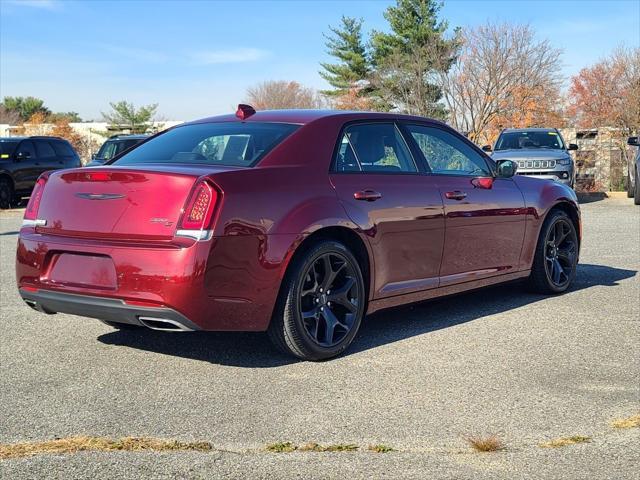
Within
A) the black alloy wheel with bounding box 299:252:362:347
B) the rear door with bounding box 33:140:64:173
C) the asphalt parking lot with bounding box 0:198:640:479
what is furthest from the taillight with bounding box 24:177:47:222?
the rear door with bounding box 33:140:64:173

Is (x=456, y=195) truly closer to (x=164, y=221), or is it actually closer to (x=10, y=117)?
(x=164, y=221)

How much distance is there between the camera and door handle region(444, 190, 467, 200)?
610cm

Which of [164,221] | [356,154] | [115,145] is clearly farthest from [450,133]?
[115,145]

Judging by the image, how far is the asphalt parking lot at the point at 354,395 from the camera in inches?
135

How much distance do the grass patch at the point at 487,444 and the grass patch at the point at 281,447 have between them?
2.62ft

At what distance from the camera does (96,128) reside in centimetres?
6288

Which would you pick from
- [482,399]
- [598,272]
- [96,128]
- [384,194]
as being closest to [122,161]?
[384,194]

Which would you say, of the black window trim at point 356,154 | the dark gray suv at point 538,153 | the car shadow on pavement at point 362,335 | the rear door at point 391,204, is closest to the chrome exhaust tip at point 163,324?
the car shadow on pavement at point 362,335

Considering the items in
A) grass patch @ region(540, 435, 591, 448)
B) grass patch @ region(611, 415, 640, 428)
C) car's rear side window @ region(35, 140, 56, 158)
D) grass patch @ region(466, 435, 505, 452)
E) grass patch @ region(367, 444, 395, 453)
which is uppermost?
car's rear side window @ region(35, 140, 56, 158)

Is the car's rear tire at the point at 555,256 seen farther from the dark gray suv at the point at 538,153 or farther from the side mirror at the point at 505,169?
the dark gray suv at the point at 538,153

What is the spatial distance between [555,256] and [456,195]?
1788mm

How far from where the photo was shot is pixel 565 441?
3691mm

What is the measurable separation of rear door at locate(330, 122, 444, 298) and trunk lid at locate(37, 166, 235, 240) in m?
1.12

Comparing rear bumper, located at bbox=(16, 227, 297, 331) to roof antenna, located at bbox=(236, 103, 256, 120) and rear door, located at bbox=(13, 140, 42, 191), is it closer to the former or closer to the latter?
roof antenna, located at bbox=(236, 103, 256, 120)
